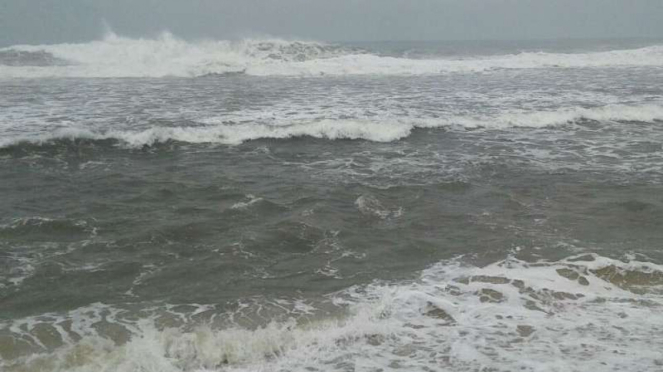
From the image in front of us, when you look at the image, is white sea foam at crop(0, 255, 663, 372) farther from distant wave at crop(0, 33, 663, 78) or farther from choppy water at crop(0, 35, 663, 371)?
distant wave at crop(0, 33, 663, 78)

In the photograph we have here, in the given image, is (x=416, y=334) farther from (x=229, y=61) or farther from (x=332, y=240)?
(x=229, y=61)

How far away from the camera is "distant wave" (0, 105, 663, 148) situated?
12828mm

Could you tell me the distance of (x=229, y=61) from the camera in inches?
1468

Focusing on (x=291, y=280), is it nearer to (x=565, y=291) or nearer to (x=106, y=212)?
(x=565, y=291)

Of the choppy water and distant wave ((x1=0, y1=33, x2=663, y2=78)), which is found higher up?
distant wave ((x1=0, y1=33, x2=663, y2=78))

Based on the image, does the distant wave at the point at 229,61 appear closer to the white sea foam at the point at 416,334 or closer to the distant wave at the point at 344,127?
the distant wave at the point at 344,127

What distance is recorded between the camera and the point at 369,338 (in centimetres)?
453

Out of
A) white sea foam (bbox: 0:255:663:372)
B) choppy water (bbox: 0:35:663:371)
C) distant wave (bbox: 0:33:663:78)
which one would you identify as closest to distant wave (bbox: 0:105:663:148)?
choppy water (bbox: 0:35:663:371)

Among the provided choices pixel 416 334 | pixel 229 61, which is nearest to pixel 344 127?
pixel 416 334

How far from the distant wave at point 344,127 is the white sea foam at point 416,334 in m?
8.38

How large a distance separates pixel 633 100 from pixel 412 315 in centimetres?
1832

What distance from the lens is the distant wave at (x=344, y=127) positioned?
42.1 ft

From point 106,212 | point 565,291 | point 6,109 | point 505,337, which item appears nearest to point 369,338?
point 505,337

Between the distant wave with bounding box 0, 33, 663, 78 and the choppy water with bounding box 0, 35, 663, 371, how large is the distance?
1751 cm
